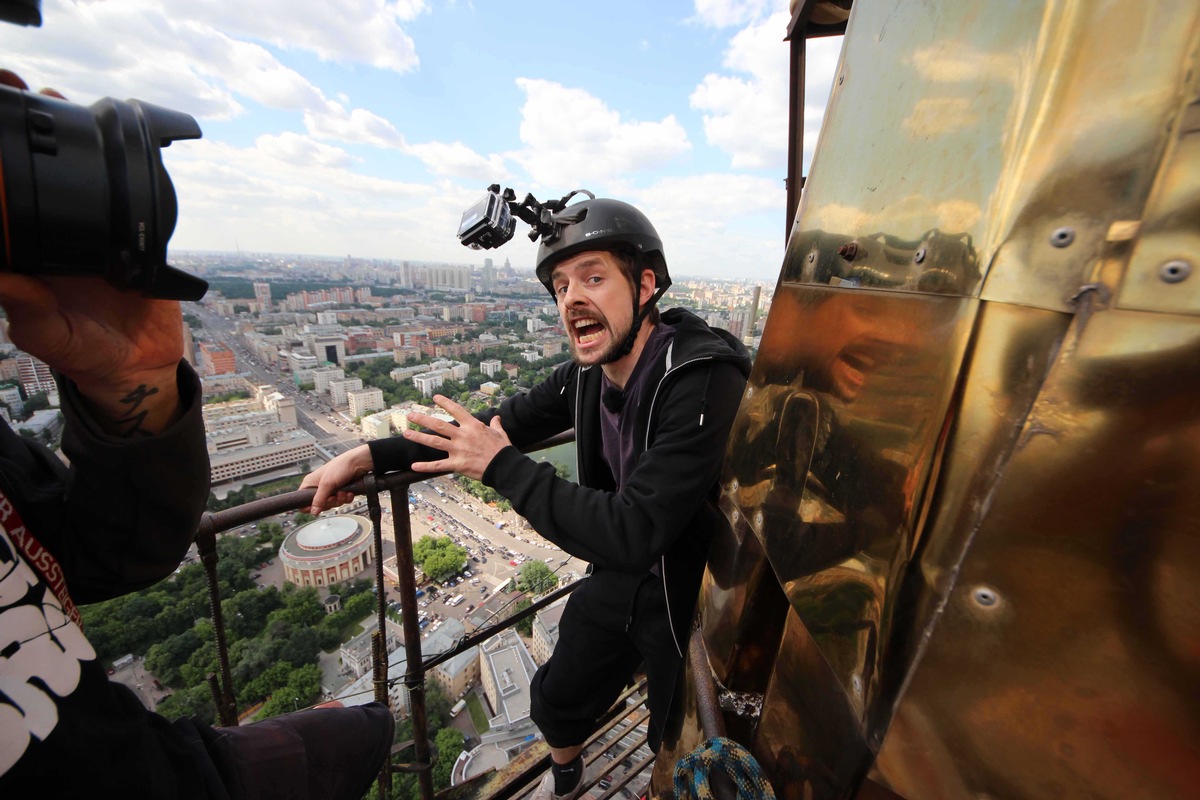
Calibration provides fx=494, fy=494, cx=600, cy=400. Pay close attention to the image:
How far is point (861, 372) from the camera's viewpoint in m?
0.78

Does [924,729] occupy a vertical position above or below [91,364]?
below

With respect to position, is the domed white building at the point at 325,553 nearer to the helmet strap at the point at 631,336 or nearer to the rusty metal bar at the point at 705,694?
the helmet strap at the point at 631,336

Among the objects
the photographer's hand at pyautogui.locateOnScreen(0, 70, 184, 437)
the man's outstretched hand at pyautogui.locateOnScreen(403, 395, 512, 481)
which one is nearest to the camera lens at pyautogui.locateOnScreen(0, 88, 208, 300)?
the photographer's hand at pyautogui.locateOnScreen(0, 70, 184, 437)

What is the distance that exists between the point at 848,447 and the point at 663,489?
0.90 metres

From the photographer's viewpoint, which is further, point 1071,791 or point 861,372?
point 861,372

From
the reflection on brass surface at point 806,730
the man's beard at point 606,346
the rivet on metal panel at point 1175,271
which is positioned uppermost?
the rivet on metal panel at point 1175,271

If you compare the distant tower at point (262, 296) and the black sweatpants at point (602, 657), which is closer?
the black sweatpants at point (602, 657)

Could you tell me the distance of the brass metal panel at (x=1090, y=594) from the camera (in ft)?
1.57

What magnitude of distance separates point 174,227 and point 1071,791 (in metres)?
1.57

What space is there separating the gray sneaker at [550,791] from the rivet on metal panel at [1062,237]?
3087 millimetres

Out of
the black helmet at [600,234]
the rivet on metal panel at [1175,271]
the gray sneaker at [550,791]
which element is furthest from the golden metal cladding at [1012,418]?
the gray sneaker at [550,791]

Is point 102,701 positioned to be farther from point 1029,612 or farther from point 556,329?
point 556,329

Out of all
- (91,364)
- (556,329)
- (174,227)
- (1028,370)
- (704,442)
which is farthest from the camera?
(556,329)

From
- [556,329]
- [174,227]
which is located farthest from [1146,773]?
[556,329]
